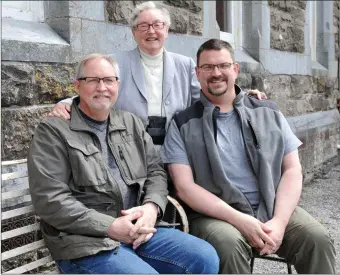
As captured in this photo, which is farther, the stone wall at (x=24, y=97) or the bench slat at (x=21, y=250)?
the stone wall at (x=24, y=97)

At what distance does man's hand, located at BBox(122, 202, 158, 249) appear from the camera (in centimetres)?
265

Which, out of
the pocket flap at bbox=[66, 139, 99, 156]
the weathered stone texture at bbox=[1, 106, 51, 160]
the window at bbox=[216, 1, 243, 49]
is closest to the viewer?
the pocket flap at bbox=[66, 139, 99, 156]

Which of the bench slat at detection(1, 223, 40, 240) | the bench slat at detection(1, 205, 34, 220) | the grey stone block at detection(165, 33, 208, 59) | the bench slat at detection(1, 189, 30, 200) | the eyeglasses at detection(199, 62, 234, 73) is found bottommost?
the bench slat at detection(1, 223, 40, 240)

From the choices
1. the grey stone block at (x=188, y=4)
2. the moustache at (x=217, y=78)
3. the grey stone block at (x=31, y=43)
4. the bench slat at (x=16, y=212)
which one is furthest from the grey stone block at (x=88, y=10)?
the bench slat at (x=16, y=212)

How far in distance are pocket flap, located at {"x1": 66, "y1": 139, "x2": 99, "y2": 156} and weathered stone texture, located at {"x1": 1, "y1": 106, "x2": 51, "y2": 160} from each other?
1067mm

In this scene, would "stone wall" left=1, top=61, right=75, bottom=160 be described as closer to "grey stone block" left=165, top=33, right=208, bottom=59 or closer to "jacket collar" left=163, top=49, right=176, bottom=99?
"jacket collar" left=163, top=49, right=176, bottom=99

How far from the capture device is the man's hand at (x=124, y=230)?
2.60m

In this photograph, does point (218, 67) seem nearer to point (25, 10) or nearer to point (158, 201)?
point (158, 201)

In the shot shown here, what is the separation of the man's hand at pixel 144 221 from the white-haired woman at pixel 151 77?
0.69 metres

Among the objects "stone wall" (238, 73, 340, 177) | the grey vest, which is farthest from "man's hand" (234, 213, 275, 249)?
"stone wall" (238, 73, 340, 177)

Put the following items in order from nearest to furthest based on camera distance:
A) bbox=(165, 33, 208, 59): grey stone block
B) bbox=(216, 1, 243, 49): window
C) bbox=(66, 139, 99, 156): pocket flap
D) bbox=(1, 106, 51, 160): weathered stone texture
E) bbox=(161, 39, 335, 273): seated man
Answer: bbox=(66, 139, 99, 156): pocket flap → bbox=(161, 39, 335, 273): seated man → bbox=(1, 106, 51, 160): weathered stone texture → bbox=(165, 33, 208, 59): grey stone block → bbox=(216, 1, 243, 49): window

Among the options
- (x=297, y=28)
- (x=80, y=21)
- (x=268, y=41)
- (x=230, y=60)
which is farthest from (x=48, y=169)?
(x=297, y=28)

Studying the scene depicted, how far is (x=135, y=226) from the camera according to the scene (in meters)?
2.63

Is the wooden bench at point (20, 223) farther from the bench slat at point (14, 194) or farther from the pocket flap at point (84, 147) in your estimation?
the pocket flap at point (84, 147)
